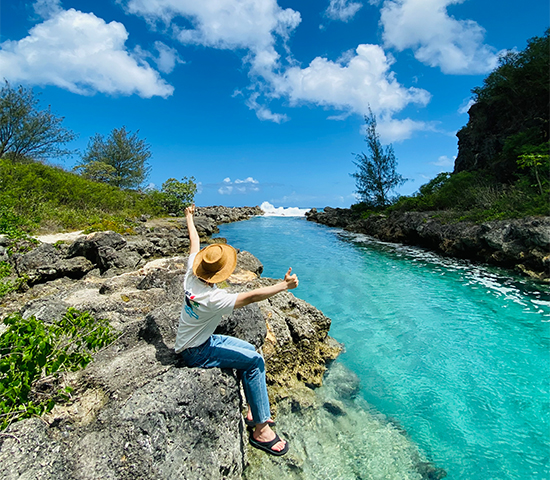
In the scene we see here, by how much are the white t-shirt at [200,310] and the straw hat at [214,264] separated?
95mm

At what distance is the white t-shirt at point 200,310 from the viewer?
2.68 m

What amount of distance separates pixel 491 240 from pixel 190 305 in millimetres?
14232

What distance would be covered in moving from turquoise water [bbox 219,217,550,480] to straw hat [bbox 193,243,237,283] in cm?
365

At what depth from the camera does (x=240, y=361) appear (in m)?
2.92

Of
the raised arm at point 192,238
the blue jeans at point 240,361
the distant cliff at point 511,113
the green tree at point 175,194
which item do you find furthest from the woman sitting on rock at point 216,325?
the green tree at point 175,194

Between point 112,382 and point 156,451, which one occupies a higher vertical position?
point 112,382

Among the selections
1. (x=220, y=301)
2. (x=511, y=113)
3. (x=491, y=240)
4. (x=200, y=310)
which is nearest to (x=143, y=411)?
(x=200, y=310)

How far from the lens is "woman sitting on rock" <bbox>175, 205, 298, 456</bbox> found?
2691 mm

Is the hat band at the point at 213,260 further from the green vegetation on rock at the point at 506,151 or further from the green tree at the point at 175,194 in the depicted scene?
the green tree at the point at 175,194

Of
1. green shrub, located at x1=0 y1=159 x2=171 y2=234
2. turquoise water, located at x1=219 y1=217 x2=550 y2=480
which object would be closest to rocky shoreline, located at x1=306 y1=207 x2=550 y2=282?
turquoise water, located at x1=219 y1=217 x2=550 y2=480

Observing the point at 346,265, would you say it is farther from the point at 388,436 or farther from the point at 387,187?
the point at 387,187

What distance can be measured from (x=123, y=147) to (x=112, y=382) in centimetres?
4105

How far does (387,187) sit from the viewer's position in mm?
37219

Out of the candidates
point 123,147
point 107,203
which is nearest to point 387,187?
point 107,203
